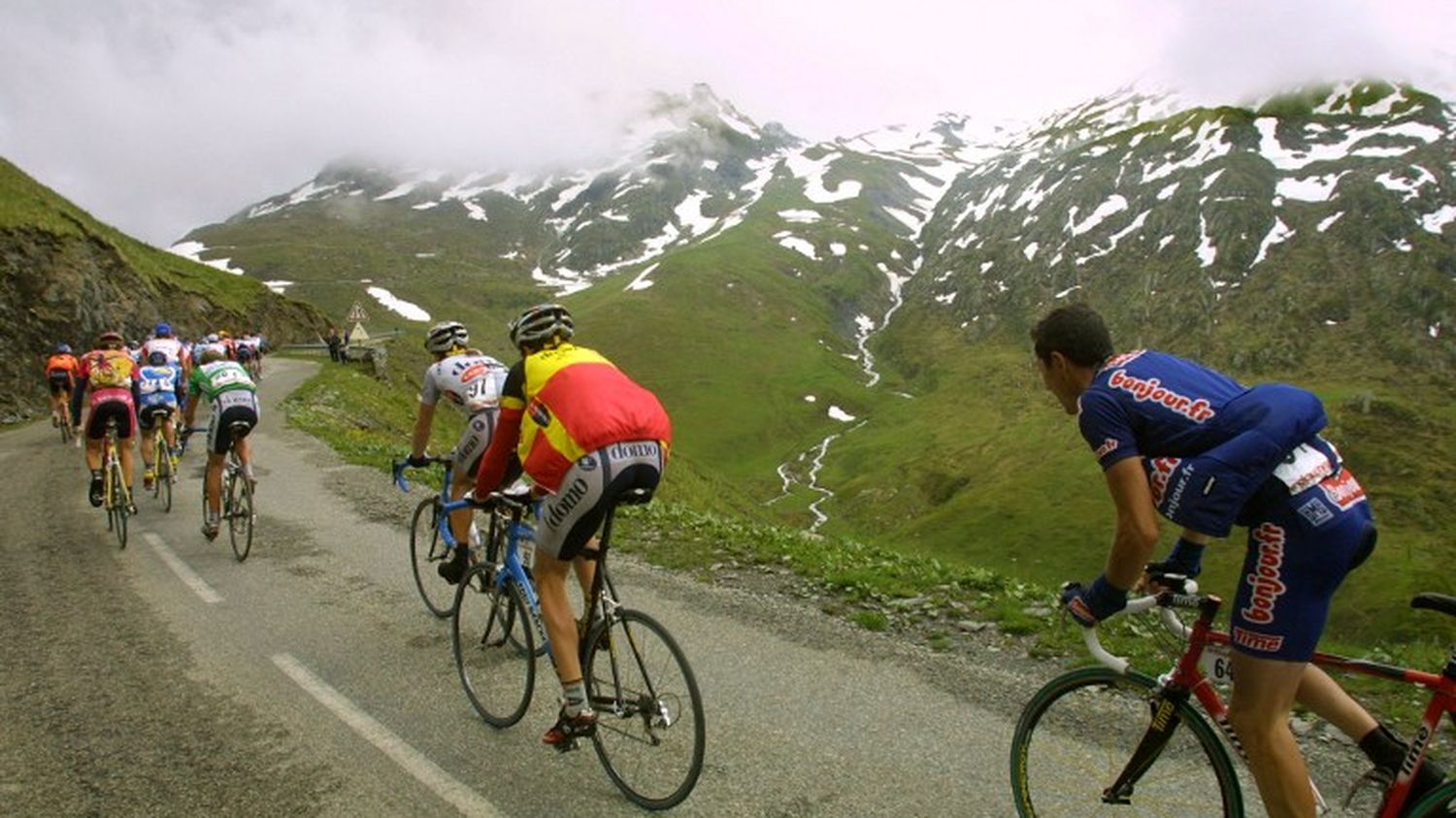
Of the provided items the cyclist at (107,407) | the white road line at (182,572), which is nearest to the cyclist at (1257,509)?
the white road line at (182,572)

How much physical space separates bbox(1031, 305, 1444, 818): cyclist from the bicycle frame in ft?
0.34

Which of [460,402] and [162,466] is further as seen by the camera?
[162,466]

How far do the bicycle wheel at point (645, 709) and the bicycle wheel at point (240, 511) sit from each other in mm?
9409

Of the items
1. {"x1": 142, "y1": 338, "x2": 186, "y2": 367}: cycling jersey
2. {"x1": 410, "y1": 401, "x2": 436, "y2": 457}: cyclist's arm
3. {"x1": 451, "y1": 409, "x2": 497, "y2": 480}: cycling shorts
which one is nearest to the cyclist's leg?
{"x1": 451, "y1": 409, "x2": 497, "y2": 480}: cycling shorts

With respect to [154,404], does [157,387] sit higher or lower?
higher

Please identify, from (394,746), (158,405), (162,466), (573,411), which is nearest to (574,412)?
(573,411)

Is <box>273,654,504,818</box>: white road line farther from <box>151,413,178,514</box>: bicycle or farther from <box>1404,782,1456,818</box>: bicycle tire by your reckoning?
<box>151,413,178,514</box>: bicycle

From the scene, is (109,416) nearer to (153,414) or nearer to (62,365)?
(153,414)

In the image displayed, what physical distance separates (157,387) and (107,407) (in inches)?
102

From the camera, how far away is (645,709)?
6379mm

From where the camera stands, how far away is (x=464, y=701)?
8.26 meters

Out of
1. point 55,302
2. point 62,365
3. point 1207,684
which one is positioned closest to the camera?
point 1207,684

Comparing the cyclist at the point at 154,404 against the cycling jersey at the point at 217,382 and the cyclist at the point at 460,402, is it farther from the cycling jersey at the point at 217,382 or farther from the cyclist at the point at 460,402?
the cyclist at the point at 460,402

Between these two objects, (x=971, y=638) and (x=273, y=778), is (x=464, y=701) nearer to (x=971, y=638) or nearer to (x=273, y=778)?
(x=273, y=778)
